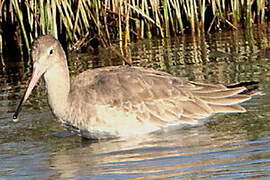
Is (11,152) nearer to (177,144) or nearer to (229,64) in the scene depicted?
(177,144)

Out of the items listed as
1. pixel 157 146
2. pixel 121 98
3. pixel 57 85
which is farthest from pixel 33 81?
pixel 157 146

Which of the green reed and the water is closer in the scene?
the water

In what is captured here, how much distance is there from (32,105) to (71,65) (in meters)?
2.70

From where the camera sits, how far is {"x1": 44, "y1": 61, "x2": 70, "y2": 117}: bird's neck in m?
7.90

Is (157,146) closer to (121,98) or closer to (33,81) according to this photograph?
(121,98)

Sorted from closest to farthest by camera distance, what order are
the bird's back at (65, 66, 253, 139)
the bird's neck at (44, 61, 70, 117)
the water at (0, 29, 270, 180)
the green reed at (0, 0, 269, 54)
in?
the water at (0, 29, 270, 180) < the bird's back at (65, 66, 253, 139) < the bird's neck at (44, 61, 70, 117) < the green reed at (0, 0, 269, 54)

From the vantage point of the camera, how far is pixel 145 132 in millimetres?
7828

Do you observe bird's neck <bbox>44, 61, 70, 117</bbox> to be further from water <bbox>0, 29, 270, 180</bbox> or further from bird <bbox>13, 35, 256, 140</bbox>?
water <bbox>0, 29, 270, 180</bbox>

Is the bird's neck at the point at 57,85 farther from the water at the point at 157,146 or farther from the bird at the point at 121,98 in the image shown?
the water at the point at 157,146

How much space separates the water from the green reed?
175 centimetres

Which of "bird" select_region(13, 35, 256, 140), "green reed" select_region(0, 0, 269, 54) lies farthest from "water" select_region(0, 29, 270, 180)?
"green reed" select_region(0, 0, 269, 54)

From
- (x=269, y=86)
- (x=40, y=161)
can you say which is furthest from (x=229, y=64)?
(x=40, y=161)

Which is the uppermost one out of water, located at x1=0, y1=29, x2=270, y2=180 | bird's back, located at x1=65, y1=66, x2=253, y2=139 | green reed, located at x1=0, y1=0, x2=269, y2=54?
green reed, located at x1=0, y1=0, x2=269, y2=54

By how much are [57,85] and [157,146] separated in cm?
144
